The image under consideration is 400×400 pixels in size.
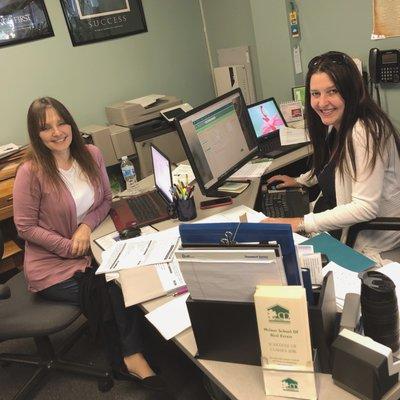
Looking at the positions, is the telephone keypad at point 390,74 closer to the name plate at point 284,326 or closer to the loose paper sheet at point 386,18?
the loose paper sheet at point 386,18

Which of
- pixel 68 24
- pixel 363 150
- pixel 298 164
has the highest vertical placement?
pixel 68 24

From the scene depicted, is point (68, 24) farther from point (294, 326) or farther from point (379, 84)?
point (294, 326)

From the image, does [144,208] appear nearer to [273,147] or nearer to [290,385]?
[273,147]

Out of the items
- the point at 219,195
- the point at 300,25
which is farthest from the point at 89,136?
the point at 300,25

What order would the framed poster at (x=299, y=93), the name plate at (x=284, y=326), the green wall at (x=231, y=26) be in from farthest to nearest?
the green wall at (x=231, y=26) < the framed poster at (x=299, y=93) < the name plate at (x=284, y=326)

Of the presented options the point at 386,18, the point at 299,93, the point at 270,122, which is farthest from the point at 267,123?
the point at 386,18

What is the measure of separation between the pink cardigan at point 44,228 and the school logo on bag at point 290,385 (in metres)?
1.23

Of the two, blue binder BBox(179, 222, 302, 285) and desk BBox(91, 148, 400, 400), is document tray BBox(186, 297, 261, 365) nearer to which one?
desk BBox(91, 148, 400, 400)

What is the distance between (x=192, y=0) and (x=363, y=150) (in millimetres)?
2844

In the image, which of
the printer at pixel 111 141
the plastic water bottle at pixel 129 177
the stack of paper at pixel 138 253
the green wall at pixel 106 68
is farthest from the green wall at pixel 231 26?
the stack of paper at pixel 138 253

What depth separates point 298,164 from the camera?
2547 millimetres

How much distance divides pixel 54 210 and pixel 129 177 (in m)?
0.83

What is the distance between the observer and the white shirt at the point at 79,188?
2.02 meters

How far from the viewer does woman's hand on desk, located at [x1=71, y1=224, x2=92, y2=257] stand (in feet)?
6.34
